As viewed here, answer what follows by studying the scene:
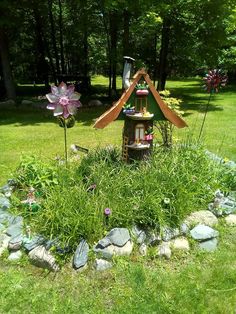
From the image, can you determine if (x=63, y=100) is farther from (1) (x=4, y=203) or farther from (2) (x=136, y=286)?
(2) (x=136, y=286)

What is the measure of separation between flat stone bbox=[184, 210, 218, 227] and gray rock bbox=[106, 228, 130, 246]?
770mm

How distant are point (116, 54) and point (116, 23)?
1881 millimetres

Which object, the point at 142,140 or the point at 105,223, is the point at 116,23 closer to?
the point at 142,140

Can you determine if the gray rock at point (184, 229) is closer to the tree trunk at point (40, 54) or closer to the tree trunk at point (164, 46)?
the tree trunk at point (164, 46)

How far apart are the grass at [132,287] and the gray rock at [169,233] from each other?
0.23 m

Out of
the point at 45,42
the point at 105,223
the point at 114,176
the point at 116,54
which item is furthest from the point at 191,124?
the point at 45,42

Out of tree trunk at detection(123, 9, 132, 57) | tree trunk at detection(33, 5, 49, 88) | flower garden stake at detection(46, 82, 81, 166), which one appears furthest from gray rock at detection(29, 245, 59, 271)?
tree trunk at detection(33, 5, 49, 88)

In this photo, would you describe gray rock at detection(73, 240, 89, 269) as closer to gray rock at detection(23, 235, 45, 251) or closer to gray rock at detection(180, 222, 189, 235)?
gray rock at detection(23, 235, 45, 251)

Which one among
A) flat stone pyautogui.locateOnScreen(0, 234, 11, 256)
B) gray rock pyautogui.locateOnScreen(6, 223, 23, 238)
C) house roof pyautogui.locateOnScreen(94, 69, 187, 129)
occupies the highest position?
house roof pyautogui.locateOnScreen(94, 69, 187, 129)

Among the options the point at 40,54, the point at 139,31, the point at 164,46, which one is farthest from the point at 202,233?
the point at 40,54

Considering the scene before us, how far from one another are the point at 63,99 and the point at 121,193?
1.21 meters

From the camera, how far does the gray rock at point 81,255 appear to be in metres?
3.48

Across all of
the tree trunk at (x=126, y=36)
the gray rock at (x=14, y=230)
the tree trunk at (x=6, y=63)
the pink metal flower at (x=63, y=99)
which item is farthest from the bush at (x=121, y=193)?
the tree trunk at (x=6, y=63)

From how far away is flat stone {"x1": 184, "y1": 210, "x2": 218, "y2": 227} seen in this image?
414cm
